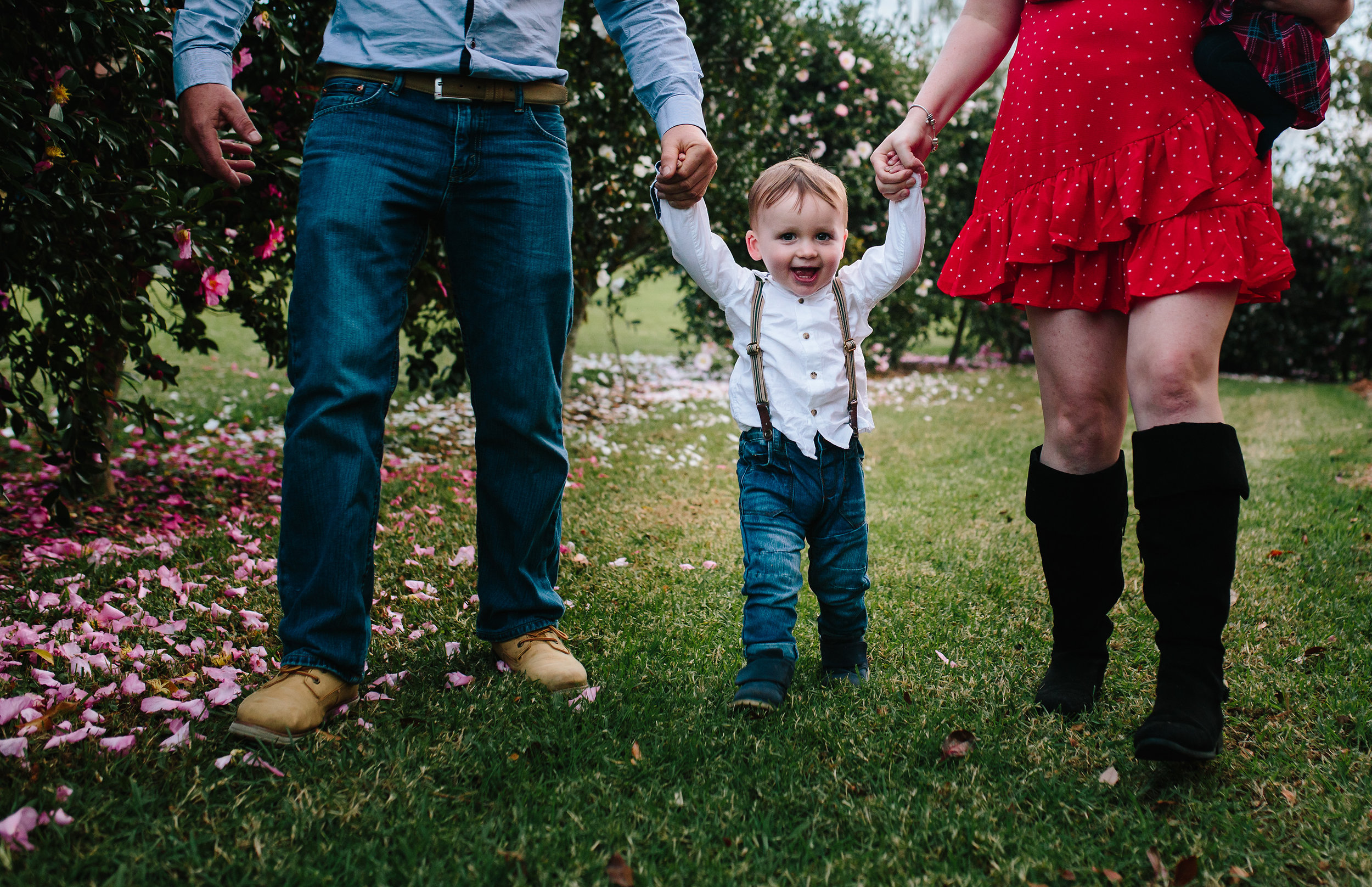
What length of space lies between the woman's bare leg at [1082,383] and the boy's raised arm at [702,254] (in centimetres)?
63

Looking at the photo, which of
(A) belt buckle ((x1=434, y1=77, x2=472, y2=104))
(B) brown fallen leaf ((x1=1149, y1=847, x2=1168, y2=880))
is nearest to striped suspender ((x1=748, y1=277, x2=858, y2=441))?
(A) belt buckle ((x1=434, y1=77, x2=472, y2=104))

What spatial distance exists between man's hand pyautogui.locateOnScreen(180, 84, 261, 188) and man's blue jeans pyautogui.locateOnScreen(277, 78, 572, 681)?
126mm

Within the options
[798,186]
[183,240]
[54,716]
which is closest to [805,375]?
[798,186]

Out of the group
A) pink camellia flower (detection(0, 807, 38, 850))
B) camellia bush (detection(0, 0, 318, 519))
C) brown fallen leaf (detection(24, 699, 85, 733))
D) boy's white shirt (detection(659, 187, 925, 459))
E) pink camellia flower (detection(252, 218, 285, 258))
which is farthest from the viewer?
pink camellia flower (detection(252, 218, 285, 258))

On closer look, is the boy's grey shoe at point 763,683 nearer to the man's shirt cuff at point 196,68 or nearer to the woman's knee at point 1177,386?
the woman's knee at point 1177,386

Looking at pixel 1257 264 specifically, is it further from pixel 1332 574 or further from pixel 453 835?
pixel 1332 574

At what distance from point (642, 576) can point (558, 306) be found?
120 cm

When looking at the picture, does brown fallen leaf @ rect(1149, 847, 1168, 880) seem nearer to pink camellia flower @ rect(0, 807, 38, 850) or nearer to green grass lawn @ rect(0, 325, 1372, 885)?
green grass lawn @ rect(0, 325, 1372, 885)

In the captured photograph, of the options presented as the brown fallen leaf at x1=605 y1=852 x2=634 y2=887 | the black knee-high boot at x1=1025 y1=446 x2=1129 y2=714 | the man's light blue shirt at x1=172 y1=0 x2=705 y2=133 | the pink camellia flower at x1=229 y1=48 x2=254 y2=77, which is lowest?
the brown fallen leaf at x1=605 y1=852 x2=634 y2=887

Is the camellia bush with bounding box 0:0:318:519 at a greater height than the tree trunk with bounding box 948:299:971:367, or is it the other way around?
the camellia bush with bounding box 0:0:318:519

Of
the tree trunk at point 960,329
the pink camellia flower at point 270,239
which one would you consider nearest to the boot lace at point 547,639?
the pink camellia flower at point 270,239

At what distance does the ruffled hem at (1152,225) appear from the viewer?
162 cm

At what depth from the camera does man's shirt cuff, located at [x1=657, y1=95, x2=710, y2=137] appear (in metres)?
1.99

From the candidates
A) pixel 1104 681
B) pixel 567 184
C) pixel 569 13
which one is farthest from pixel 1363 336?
pixel 567 184
